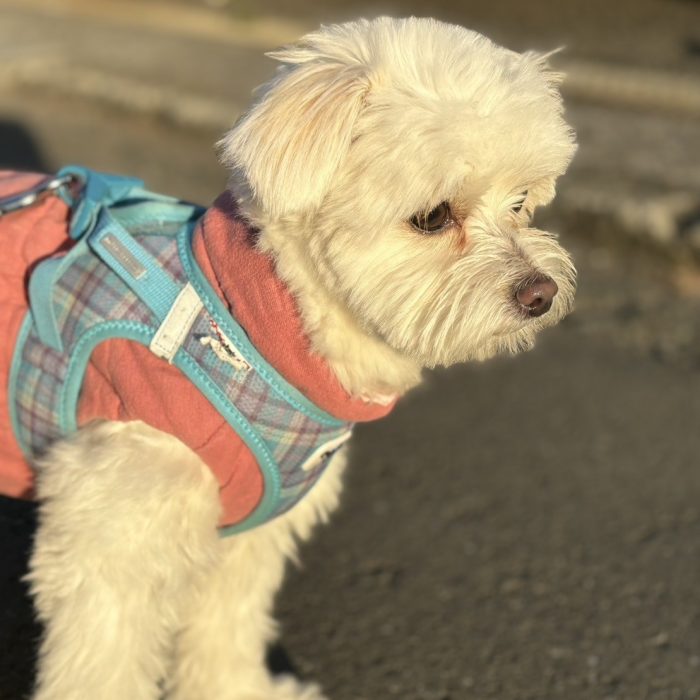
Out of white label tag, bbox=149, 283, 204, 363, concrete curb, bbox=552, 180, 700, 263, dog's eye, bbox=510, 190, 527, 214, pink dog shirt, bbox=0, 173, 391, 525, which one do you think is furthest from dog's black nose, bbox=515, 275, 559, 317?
concrete curb, bbox=552, 180, 700, 263

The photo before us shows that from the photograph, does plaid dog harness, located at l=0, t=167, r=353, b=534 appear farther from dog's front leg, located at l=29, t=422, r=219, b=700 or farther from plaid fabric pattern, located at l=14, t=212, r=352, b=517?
dog's front leg, located at l=29, t=422, r=219, b=700

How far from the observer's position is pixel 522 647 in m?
3.23

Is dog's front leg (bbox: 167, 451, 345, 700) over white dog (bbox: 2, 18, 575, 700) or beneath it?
beneath

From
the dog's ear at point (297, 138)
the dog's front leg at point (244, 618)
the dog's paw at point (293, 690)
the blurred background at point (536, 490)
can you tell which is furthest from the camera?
the blurred background at point (536, 490)

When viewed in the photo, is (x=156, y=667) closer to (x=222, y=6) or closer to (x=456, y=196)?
(x=456, y=196)

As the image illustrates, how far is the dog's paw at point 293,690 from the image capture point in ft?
9.78

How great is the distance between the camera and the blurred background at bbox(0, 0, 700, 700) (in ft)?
10.4

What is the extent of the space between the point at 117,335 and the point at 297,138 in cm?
60

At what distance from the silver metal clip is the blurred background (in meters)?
1.11

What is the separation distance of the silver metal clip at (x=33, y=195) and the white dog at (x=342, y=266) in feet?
1.27

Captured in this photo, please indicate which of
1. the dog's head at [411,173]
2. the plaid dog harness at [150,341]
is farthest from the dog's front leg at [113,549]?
the dog's head at [411,173]

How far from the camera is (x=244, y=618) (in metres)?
2.92

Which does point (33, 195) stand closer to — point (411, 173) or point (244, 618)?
point (411, 173)

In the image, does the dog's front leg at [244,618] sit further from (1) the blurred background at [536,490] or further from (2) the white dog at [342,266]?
(2) the white dog at [342,266]
